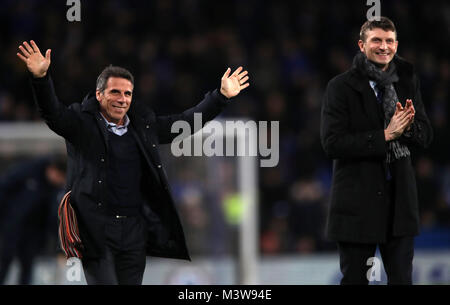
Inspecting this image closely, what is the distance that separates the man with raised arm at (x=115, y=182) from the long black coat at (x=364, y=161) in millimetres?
871

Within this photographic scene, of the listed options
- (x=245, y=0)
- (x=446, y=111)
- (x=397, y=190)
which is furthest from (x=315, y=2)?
(x=397, y=190)

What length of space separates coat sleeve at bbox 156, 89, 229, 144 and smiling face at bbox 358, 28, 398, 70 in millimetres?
850

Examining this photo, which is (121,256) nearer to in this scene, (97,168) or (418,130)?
(97,168)

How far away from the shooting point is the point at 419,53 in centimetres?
1231

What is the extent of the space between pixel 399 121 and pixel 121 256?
61.0 inches

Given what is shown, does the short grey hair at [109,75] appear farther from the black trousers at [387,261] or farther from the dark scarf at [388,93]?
the black trousers at [387,261]

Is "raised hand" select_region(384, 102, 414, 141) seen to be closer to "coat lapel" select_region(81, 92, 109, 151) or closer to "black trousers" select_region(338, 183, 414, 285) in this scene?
"black trousers" select_region(338, 183, 414, 285)

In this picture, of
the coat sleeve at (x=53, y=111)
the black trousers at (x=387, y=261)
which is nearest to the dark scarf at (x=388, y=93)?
the black trousers at (x=387, y=261)

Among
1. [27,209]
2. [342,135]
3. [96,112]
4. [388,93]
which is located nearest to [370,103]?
[388,93]

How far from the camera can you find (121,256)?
479 centimetres

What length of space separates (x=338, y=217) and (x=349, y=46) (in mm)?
7760

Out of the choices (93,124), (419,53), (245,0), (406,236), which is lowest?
(406,236)

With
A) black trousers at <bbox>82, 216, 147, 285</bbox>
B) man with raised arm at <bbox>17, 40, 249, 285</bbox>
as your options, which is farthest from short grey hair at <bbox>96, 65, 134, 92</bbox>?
black trousers at <bbox>82, 216, 147, 285</bbox>

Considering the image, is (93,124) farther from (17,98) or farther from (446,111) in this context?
(446,111)
